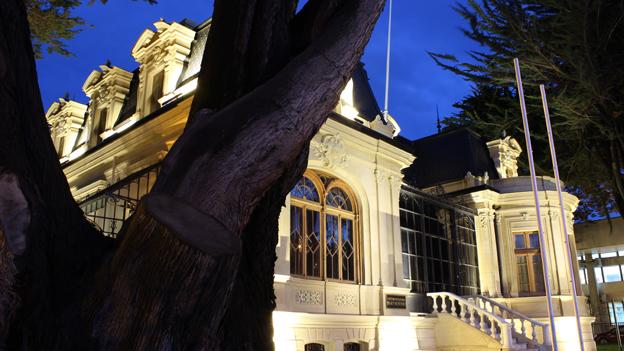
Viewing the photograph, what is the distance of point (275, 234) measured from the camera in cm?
362

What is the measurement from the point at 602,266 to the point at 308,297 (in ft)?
98.7

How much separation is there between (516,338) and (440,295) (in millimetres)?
2443

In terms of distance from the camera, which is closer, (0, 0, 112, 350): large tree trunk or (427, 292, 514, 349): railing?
(0, 0, 112, 350): large tree trunk

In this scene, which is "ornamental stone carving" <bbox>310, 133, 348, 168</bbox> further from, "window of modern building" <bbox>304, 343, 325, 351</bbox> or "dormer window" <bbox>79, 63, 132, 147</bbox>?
"dormer window" <bbox>79, 63, 132, 147</bbox>

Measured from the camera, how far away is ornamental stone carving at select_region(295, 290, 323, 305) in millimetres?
10891

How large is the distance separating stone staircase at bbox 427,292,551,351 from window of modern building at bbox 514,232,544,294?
7.19 feet

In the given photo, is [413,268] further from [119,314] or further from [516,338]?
[119,314]

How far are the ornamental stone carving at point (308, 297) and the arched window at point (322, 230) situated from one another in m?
0.35

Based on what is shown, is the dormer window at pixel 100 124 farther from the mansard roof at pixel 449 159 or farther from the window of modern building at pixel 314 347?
the mansard roof at pixel 449 159

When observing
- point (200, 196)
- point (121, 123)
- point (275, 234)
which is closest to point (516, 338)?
point (121, 123)

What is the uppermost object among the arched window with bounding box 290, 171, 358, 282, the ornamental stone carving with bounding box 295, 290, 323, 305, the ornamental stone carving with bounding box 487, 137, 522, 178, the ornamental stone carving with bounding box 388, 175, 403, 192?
the ornamental stone carving with bounding box 487, 137, 522, 178

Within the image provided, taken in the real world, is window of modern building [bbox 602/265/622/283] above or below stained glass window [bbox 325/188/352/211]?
above

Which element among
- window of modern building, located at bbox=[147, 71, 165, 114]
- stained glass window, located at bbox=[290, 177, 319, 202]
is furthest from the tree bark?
window of modern building, located at bbox=[147, 71, 165, 114]

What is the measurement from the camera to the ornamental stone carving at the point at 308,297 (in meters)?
10.9
